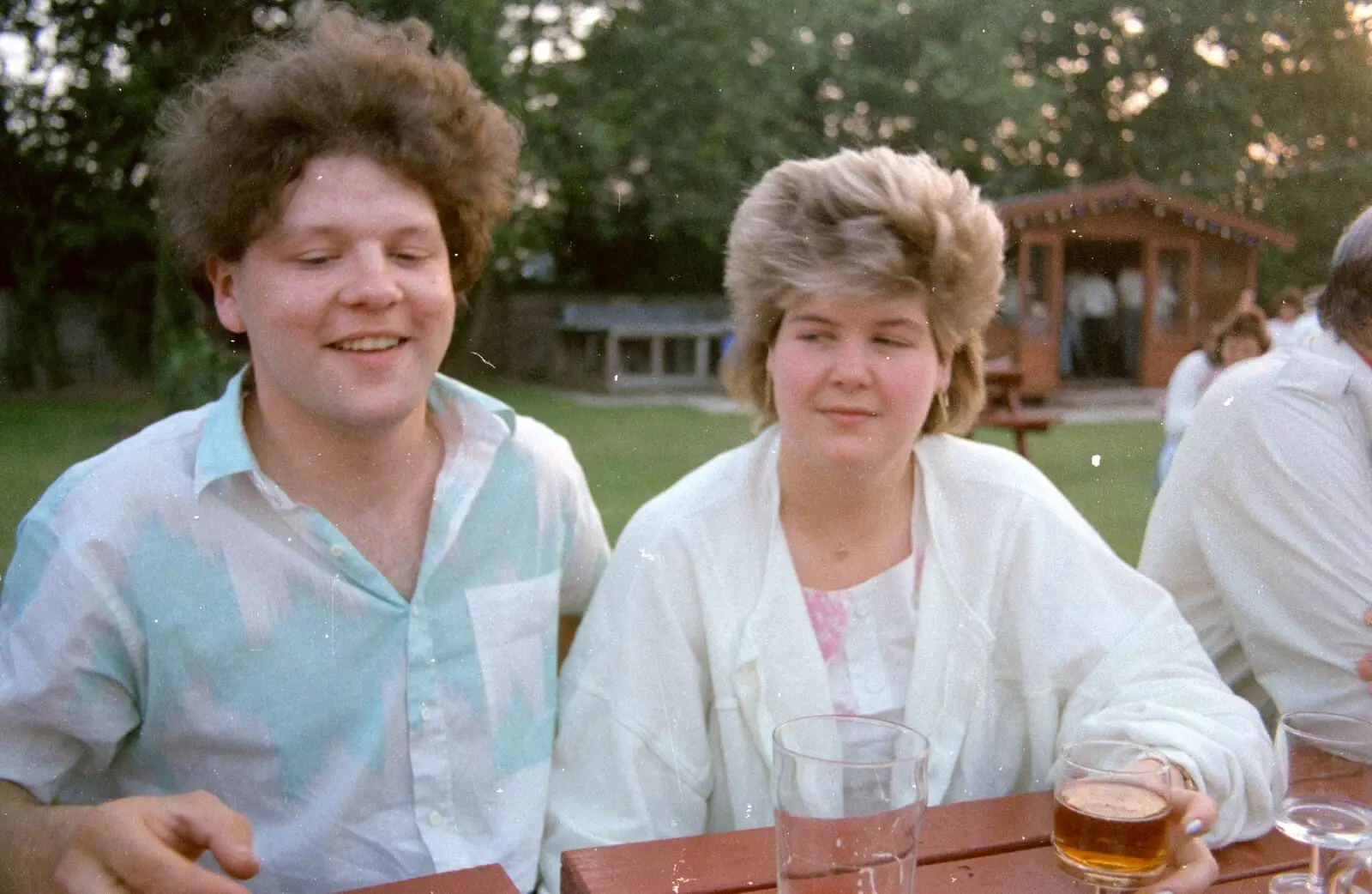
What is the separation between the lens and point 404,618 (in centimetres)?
166

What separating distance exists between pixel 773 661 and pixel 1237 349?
4944mm

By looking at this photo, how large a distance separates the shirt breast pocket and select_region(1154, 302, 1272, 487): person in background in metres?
4.71

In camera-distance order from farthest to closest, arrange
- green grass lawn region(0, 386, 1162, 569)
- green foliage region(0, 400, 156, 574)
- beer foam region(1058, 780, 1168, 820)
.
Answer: green foliage region(0, 400, 156, 574) → green grass lawn region(0, 386, 1162, 569) → beer foam region(1058, 780, 1168, 820)

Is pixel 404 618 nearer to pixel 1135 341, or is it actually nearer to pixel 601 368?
pixel 601 368

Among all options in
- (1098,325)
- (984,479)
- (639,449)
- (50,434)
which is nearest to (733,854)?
(984,479)

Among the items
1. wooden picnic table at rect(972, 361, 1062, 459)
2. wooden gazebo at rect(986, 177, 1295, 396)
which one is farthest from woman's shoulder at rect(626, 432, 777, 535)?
wooden gazebo at rect(986, 177, 1295, 396)

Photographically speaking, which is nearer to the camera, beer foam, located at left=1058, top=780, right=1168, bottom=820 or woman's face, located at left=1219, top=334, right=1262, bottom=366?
beer foam, located at left=1058, top=780, right=1168, bottom=820

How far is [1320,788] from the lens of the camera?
4.17 ft

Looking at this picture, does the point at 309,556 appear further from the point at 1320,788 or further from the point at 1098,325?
the point at 1098,325

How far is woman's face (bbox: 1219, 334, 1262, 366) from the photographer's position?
18.8 ft

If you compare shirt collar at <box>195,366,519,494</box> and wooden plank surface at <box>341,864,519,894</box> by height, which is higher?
shirt collar at <box>195,366,519,494</box>

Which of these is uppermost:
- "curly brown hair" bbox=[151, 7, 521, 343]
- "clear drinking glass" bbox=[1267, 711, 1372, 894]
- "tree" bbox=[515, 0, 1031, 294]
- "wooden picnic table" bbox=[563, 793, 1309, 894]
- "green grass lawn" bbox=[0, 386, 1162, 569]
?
"tree" bbox=[515, 0, 1031, 294]

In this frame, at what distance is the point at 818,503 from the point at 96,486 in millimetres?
1098

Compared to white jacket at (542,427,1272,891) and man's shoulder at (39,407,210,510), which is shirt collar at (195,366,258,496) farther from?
white jacket at (542,427,1272,891)
